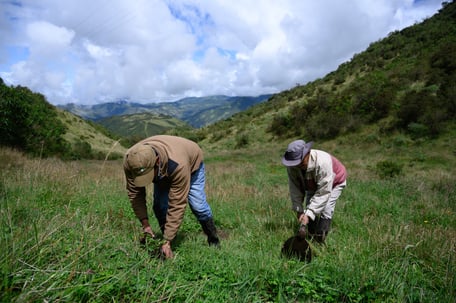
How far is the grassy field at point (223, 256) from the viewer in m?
1.70

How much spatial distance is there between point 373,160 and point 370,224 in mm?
9521

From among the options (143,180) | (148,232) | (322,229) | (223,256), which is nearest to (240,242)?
(223,256)

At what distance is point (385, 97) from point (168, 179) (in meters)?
18.6

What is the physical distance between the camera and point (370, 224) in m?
4.12

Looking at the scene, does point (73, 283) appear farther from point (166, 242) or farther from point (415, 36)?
point (415, 36)

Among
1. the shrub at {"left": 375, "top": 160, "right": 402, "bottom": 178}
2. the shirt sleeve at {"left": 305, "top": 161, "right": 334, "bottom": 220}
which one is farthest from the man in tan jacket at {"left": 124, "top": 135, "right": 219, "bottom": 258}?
the shrub at {"left": 375, "top": 160, "right": 402, "bottom": 178}

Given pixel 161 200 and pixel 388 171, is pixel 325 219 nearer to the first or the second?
pixel 161 200

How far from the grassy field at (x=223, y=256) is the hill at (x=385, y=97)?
1150cm

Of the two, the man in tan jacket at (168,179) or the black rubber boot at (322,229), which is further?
the black rubber boot at (322,229)

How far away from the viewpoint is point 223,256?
292 centimetres

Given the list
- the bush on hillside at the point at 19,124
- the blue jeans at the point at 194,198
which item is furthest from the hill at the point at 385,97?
the bush on hillside at the point at 19,124

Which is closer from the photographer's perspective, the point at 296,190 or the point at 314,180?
the point at 314,180

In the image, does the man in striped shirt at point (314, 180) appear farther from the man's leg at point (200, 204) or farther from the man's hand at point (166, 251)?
the man's hand at point (166, 251)

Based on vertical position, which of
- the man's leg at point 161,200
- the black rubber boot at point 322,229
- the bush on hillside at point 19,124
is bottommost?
the black rubber boot at point 322,229
